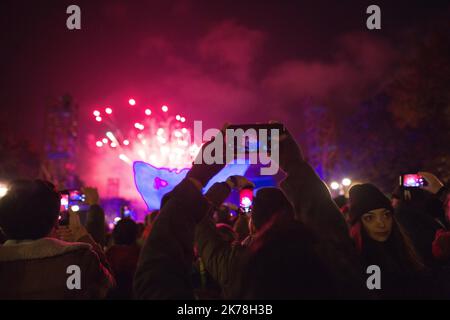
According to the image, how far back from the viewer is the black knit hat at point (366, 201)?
111 inches

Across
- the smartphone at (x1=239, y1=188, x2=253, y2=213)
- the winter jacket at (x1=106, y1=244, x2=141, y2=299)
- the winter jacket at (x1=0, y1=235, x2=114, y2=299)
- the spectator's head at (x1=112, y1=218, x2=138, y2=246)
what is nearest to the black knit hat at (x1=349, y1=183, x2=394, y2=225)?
the smartphone at (x1=239, y1=188, x2=253, y2=213)

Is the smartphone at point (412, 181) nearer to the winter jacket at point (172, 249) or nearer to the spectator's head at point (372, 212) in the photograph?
the spectator's head at point (372, 212)

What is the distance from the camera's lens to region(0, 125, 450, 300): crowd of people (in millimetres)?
1601

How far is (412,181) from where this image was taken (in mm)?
4180

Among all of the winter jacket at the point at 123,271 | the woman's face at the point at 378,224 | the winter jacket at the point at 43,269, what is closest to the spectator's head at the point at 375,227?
the woman's face at the point at 378,224

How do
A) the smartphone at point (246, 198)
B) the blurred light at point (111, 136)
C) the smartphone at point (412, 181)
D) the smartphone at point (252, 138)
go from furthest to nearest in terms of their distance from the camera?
the blurred light at point (111, 136) < the smartphone at point (412, 181) < the smartphone at point (246, 198) < the smartphone at point (252, 138)

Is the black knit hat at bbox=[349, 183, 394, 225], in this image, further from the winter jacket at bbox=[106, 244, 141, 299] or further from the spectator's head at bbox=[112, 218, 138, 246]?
the spectator's head at bbox=[112, 218, 138, 246]

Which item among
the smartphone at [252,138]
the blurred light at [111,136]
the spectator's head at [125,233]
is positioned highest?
the blurred light at [111,136]

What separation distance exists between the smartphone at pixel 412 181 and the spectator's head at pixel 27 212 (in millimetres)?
3334

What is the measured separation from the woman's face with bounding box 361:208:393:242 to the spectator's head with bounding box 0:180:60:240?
2.09 meters

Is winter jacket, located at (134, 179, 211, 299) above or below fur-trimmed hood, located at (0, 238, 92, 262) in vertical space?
above

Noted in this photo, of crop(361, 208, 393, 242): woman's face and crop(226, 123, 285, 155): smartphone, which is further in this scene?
crop(361, 208, 393, 242): woman's face

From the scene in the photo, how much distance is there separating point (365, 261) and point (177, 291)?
1551 millimetres

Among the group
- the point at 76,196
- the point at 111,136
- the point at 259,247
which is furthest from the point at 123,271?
the point at 111,136
